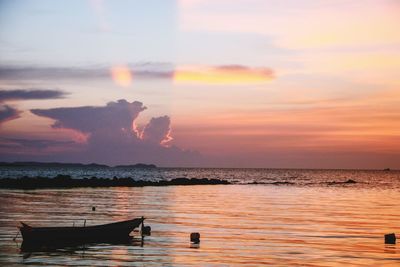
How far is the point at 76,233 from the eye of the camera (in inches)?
1391

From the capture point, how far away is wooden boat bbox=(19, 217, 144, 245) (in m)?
33.8

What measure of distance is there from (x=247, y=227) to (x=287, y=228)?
3.13 metres

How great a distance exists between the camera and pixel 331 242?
37.2 meters

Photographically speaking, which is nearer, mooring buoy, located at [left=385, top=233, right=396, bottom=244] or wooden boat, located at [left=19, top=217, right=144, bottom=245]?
wooden boat, located at [left=19, top=217, right=144, bottom=245]

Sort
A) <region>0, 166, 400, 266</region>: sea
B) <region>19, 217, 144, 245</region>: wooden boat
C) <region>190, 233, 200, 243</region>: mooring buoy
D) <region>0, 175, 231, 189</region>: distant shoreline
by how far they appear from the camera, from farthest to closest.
→ 1. <region>0, 175, 231, 189</region>: distant shoreline
2. <region>190, 233, 200, 243</region>: mooring buoy
3. <region>19, 217, 144, 245</region>: wooden boat
4. <region>0, 166, 400, 266</region>: sea

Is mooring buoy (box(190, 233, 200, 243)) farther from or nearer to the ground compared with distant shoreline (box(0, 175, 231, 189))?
nearer to the ground

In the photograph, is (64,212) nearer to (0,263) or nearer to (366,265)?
(0,263)

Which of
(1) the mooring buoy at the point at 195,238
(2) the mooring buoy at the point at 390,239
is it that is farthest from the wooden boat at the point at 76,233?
(2) the mooring buoy at the point at 390,239

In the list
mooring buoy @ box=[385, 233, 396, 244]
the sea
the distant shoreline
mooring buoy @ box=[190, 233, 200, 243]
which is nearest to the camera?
the sea

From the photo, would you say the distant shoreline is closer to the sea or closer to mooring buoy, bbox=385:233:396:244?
the sea

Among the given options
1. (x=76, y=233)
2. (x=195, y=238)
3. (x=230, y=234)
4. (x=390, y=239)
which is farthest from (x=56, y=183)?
(x=390, y=239)

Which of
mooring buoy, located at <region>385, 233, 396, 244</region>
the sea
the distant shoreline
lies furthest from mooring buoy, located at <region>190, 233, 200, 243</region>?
the distant shoreline

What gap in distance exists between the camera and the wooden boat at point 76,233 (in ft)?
111

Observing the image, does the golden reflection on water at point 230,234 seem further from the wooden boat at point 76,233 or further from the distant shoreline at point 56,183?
the distant shoreline at point 56,183
